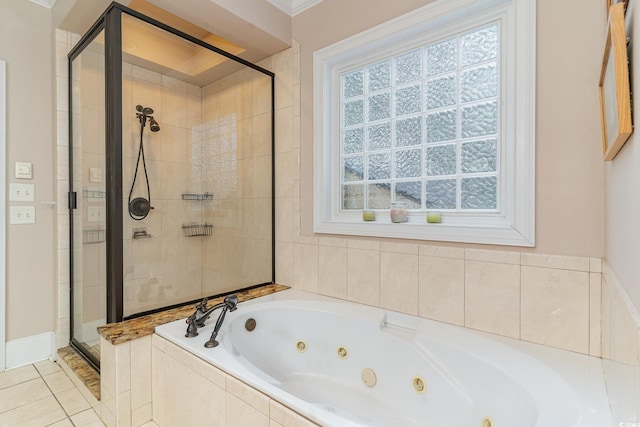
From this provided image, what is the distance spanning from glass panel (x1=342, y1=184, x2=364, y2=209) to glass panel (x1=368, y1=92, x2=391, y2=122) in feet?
1.53

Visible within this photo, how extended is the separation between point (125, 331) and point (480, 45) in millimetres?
2376

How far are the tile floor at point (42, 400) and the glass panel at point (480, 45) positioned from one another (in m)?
2.54

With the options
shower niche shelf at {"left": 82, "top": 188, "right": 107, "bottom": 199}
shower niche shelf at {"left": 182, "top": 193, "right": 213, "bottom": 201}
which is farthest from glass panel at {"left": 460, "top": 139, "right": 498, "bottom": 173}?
shower niche shelf at {"left": 82, "top": 188, "right": 107, "bottom": 199}

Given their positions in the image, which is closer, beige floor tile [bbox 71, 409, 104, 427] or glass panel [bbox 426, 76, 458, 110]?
beige floor tile [bbox 71, 409, 104, 427]

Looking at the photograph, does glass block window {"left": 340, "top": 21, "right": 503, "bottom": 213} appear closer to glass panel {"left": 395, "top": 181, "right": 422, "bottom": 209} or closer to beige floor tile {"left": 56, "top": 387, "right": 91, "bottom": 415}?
glass panel {"left": 395, "top": 181, "right": 422, "bottom": 209}

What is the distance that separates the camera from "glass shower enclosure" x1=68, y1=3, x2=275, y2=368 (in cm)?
180

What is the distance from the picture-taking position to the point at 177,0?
1914 mm

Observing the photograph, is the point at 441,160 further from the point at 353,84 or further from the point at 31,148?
the point at 31,148

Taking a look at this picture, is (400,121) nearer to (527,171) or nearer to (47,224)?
(527,171)

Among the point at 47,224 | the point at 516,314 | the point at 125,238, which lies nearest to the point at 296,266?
the point at 125,238

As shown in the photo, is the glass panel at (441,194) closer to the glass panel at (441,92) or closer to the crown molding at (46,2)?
the glass panel at (441,92)

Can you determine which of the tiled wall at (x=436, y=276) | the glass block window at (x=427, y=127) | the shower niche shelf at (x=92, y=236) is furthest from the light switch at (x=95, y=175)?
the glass block window at (x=427, y=127)

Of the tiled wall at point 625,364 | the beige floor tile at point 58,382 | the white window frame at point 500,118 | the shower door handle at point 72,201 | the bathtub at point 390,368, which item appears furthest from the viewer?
the shower door handle at point 72,201

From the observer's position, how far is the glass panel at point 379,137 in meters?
2.10
